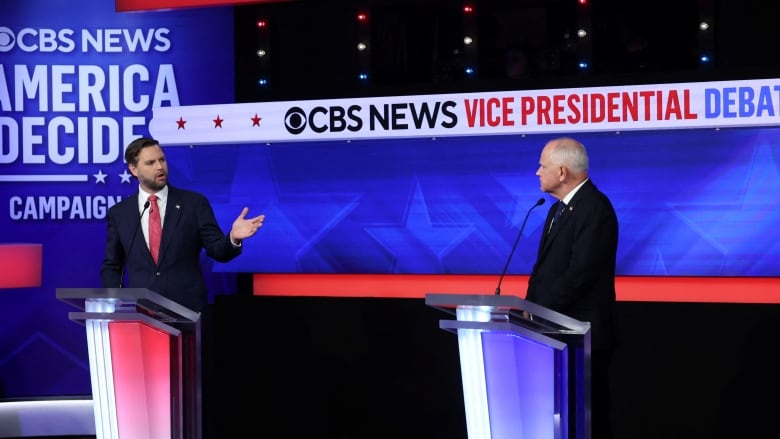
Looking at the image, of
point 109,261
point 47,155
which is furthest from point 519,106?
point 47,155

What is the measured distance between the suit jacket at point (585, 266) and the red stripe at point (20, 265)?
9.78ft

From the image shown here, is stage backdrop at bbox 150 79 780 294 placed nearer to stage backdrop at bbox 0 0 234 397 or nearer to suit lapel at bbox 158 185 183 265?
stage backdrop at bbox 0 0 234 397

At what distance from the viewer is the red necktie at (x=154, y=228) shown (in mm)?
4258

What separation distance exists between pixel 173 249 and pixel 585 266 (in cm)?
168

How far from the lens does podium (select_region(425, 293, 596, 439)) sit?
3049 mm

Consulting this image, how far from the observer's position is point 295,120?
5352 mm

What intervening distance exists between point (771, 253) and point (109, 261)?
2904 millimetres

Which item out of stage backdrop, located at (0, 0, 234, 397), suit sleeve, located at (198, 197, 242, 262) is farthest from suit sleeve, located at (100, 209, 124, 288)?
stage backdrop, located at (0, 0, 234, 397)

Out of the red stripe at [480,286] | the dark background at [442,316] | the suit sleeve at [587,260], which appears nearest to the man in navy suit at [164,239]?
the dark background at [442,316]

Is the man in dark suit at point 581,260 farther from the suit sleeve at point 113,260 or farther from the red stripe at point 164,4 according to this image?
the red stripe at point 164,4

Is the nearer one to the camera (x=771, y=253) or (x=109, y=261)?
(x=109, y=261)

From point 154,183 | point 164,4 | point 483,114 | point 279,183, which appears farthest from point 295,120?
point 154,183

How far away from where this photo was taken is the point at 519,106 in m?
5.03

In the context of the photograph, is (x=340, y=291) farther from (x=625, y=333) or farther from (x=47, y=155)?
(x=47, y=155)
